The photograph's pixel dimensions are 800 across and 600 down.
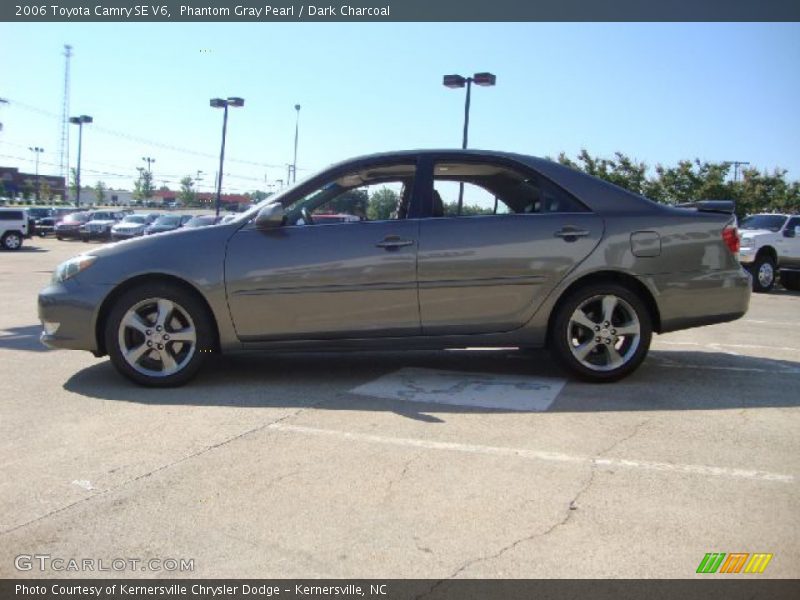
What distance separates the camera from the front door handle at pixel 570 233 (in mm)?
4922

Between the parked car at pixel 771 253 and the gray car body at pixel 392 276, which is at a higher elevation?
the parked car at pixel 771 253

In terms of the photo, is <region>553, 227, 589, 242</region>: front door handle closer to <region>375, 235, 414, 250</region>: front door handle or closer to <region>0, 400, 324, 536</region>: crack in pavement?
<region>375, 235, 414, 250</region>: front door handle

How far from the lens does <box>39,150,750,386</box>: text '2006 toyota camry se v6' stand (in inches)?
189

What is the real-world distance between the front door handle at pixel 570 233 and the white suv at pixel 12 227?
88.5 feet

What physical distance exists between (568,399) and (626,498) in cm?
159

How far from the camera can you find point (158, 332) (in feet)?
15.8

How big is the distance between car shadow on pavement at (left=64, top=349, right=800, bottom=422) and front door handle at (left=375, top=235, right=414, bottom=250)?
102cm

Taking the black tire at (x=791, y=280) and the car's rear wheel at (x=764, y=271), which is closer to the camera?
the car's rear wheel at (x=764, y=271)

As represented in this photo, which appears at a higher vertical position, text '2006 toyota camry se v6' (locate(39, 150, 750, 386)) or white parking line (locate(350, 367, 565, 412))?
text '2006 toyota camry se v6' (locate(39, 150, 750, 386))

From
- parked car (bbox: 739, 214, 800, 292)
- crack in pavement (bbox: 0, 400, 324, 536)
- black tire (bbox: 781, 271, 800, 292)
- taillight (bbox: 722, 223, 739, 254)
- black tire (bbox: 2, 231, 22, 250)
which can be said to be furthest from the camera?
black tire (bbox: 2, 231, 22, 250)

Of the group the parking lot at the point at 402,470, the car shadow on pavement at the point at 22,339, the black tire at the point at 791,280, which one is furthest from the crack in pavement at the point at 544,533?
the black tire at the point at 791,280

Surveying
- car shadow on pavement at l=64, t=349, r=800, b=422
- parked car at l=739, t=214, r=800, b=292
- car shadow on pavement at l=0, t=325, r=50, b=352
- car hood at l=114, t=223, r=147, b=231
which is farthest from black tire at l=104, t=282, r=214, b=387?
car hood at l=114, t=223, r=147, b=231

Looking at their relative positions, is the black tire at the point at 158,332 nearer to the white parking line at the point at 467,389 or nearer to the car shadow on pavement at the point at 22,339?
the white parking line at the point at 467,389
